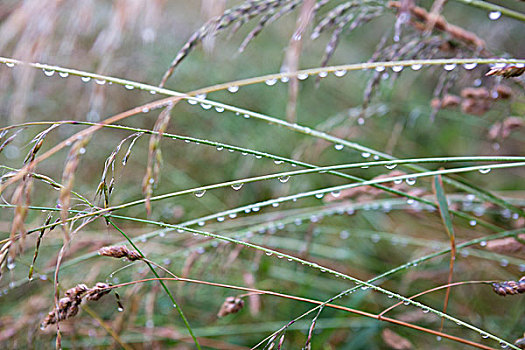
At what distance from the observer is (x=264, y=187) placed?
1.66 m

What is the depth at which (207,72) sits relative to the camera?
73.9 inches

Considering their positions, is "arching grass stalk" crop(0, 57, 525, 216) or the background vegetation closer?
"arching grass stalk" crop(0, 57, 525, 216)

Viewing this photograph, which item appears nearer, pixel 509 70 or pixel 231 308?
pixel 509 70

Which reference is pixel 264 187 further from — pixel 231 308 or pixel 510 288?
pixel 510 288

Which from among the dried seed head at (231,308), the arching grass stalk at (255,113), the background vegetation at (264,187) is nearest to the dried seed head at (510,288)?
the background vegetation at (264,187)

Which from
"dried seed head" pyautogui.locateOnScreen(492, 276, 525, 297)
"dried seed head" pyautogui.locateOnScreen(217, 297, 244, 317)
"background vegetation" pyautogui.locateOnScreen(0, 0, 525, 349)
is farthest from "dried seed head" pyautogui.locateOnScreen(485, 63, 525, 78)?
"dried seed head" pyautogui.locateOnScreen(217, 297, 244, 317)

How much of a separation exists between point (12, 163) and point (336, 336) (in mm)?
1326

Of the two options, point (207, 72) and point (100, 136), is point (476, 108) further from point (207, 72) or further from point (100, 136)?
point (100, 136)

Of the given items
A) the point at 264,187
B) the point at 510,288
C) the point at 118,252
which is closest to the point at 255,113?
the point at 118,252

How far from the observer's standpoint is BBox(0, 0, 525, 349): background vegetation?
648 millimetres

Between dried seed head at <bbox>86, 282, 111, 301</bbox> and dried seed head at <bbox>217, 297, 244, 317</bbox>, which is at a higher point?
dried seed head at <bbox>86, 282, 111, 301</bbox>

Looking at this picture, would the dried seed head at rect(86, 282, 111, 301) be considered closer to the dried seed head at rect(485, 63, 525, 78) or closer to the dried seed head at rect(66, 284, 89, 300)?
the dried seed head at rect(66, 284, 89, 300)

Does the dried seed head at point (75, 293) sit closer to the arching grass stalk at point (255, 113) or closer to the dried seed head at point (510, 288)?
the arching grass stalk at point (255, 113)

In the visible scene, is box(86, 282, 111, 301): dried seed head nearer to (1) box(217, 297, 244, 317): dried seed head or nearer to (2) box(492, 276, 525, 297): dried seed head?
(1) box(217, 297, 244, 317): dried seed head
